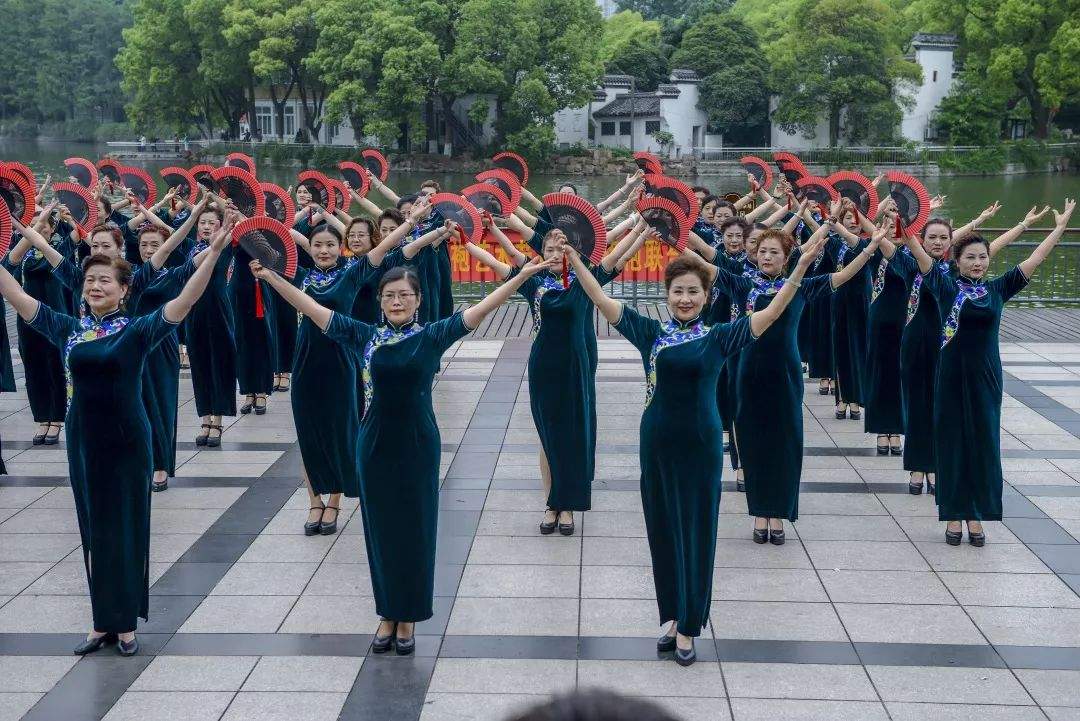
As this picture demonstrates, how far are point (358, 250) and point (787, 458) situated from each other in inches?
114

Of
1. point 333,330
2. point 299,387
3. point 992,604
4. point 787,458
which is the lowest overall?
point 992,604

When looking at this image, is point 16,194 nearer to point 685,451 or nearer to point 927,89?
point 685,451

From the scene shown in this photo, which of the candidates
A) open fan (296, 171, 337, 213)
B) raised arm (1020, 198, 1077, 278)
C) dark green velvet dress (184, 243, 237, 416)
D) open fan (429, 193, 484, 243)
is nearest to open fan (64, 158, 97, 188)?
open fan (296, 171, 337, 213)

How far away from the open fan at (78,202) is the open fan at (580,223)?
471 cm

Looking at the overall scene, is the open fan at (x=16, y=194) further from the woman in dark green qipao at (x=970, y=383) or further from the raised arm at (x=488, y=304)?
the woman in dark green qipao at (x=970, y=383)

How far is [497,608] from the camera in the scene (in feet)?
18.6

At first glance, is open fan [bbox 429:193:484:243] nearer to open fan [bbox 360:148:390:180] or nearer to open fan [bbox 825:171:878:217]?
open fan [bbox 825:171:878:217]

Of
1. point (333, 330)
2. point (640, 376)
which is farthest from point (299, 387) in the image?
point (640, 376)

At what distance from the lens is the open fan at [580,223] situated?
5.92 metres

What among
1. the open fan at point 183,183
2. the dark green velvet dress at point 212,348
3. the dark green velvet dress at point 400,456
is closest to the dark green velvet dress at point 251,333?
the dark green velvet dress at point 212,348

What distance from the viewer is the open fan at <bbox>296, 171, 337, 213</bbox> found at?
386 inches

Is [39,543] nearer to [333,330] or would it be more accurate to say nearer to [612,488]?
[333,330]

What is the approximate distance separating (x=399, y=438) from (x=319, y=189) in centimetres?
541

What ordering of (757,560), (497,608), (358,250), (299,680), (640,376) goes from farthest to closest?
1. (640,376)
2. (358,250)
3. (757,560)
4. (497,608)
5. (299,680)
